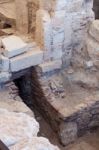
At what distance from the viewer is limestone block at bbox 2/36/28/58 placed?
5.38 metres

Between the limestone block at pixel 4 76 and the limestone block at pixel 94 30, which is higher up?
the limestone block at pixel 94 30

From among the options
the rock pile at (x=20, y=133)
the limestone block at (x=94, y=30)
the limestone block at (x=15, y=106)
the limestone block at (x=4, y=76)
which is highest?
the rock pile at (x=20, y=133)

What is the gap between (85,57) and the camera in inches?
231

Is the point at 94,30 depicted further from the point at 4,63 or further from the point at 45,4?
the point at 4,63

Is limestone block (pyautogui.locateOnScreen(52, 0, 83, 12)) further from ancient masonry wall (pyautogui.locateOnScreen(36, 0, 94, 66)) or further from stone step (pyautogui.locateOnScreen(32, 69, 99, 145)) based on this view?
stone step (pyautogui.locateOnScreen(32, 69, 99, 145))

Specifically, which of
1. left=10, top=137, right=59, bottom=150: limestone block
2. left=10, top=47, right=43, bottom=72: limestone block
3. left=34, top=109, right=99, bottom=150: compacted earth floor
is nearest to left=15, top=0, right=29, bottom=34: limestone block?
left=10, top=47, right=43, bottom=72: limestone block

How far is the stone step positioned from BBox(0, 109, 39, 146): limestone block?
2458 mm

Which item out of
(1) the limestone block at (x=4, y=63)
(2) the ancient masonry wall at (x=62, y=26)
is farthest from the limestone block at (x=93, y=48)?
(1) the limestone block at (x=4, y=63)

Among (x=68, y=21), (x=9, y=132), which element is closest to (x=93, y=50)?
(x=68, y=21)

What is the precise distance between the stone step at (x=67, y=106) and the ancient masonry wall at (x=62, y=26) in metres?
0.47

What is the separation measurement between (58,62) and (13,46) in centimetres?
87

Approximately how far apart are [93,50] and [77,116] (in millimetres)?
1164

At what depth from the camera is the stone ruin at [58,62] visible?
545cm

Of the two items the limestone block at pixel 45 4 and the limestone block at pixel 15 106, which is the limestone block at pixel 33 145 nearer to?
the limestone block at pixel 15 106
